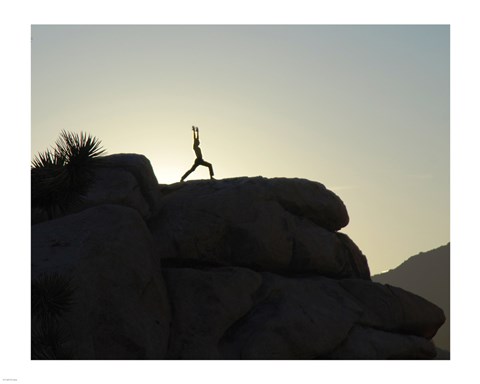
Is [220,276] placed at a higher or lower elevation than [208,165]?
lower

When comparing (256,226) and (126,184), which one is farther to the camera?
(256,226)

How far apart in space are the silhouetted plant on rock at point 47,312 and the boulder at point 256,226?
7467 mm

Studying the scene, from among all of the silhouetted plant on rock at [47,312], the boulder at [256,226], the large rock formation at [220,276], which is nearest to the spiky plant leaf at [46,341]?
the silhouetted plant on rock at [47,312]

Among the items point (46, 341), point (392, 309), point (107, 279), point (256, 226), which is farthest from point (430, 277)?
point (46, 341)

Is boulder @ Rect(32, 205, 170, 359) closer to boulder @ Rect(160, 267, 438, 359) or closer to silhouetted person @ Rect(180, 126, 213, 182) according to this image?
boulder @ Rect(160, 267, 438, 359)

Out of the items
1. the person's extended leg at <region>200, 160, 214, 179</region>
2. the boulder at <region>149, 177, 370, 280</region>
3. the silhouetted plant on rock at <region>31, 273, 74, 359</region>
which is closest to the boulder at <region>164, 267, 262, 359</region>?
the boulder at <region>149, 177, 370, 280</region>

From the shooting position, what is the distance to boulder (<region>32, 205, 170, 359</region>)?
22562 millimetres

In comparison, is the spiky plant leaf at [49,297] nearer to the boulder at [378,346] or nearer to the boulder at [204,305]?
the boulder at [204,305]

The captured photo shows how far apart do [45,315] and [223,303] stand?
23.8ft

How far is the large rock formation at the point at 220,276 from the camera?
76.9 feet

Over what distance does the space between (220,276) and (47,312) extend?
26.2ft

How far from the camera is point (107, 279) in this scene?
77.5 feet

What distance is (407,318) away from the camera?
30.2 metres

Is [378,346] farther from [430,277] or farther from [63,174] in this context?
[430,277]
